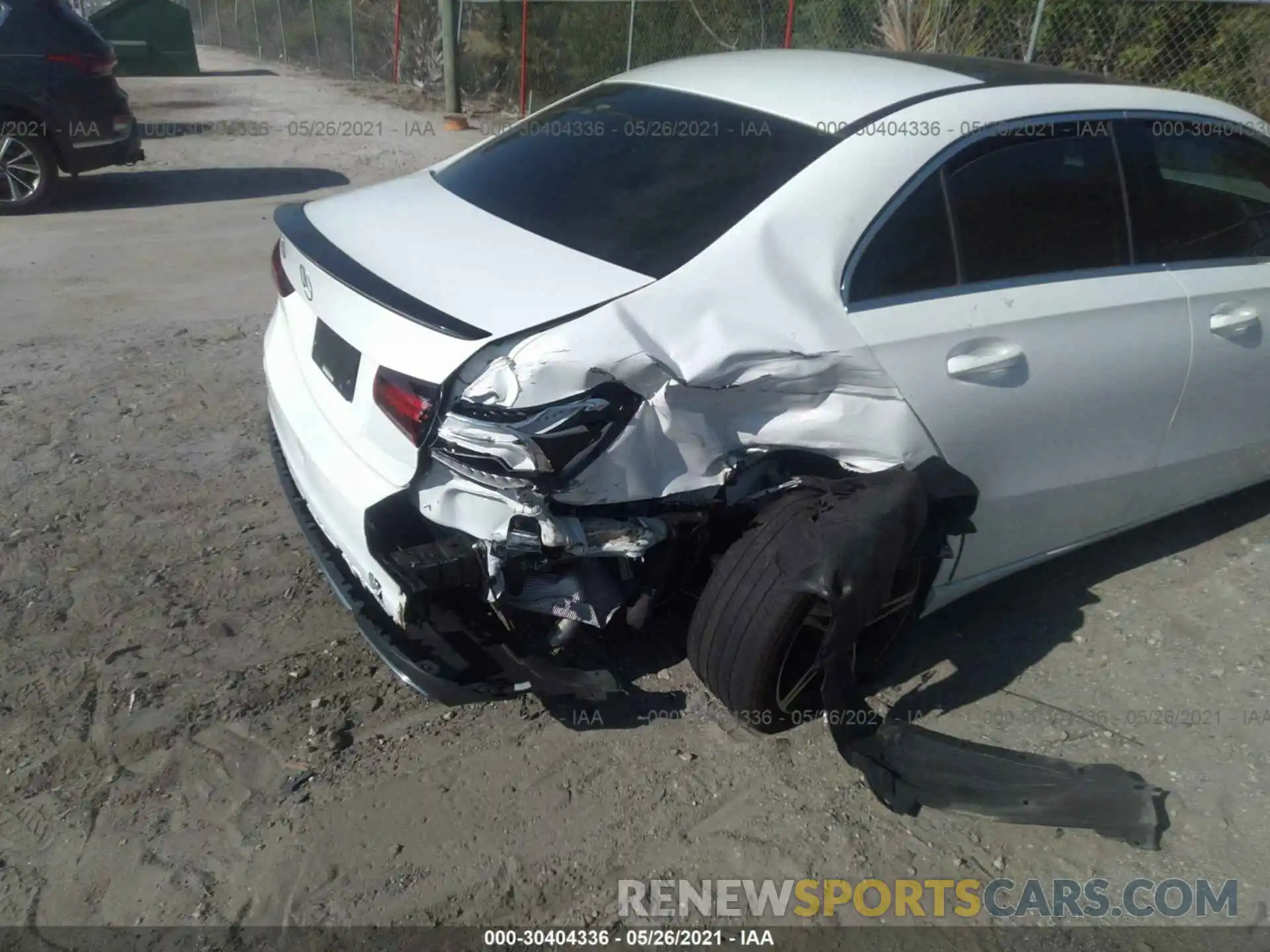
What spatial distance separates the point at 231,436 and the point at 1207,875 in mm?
3912

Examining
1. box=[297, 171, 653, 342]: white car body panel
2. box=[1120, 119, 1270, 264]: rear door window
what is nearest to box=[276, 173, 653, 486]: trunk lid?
box=[297, 171, 653, 342]: white car body panel

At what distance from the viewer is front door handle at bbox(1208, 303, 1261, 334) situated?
11.6 ft

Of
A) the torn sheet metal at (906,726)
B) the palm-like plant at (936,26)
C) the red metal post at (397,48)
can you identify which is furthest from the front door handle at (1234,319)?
the red metal post at (397,48)

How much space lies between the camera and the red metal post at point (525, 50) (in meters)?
14.6

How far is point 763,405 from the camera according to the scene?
2.75 meters

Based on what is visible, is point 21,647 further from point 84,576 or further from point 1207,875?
point 1207,875

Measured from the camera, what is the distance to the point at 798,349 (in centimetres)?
271

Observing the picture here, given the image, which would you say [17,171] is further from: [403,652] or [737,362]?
[737,362]

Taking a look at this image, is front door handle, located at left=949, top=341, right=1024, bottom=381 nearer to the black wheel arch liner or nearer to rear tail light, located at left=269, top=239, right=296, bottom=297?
rear tail light, located at left=269, top=239, right=296, bottom=297

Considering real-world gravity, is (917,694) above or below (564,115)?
below

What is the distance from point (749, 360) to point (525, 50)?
1340 cm

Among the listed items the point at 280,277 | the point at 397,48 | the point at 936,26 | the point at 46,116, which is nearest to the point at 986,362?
the point at 280,277

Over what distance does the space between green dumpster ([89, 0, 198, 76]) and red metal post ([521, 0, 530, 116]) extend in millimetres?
8358

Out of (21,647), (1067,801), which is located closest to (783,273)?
(1067,801)
